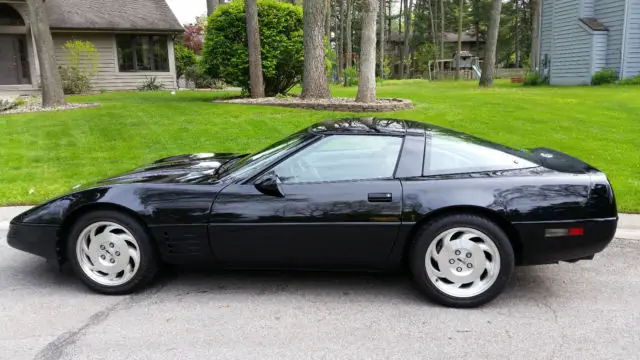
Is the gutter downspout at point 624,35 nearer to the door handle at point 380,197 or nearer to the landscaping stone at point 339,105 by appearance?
the landscaping stone at point 339,105

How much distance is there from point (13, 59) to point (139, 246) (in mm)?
22594

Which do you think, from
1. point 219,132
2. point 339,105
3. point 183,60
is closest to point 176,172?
point 219,132

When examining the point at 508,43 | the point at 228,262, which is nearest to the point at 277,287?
the point at 228,262

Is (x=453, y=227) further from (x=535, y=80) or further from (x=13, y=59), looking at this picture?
(x=13, y=59)

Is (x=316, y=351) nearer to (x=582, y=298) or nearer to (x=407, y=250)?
(x=407, y=250)

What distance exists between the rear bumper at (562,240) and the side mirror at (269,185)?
1.64 meters

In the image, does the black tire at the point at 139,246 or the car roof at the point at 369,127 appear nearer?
the black tire at the point at 139,246

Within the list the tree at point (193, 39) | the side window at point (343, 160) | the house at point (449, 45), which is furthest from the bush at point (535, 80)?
the house at point (449, 45)

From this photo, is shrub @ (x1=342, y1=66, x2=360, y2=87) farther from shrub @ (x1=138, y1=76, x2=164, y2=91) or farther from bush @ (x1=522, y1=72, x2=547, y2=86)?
shrub @ (x1=138, y1=76, x2=164, y2=91)

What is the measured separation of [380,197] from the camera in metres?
3.46

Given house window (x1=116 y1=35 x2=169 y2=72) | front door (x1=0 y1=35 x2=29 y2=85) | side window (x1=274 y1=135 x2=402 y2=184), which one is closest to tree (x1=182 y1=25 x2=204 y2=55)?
house window (x1=116 y1=35 x2=169 y2=72)

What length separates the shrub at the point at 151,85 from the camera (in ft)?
76.4

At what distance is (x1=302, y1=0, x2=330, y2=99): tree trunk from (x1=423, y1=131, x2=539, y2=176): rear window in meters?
9.53

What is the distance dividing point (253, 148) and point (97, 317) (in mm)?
5517
